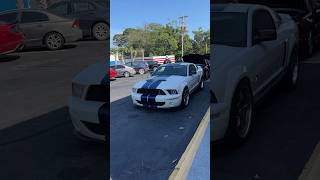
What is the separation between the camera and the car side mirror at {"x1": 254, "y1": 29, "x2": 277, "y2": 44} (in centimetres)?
265

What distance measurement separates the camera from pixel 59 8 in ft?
8.10

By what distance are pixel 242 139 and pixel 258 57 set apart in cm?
44

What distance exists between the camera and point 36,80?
8.32ft

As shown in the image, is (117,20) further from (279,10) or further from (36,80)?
(279,10)

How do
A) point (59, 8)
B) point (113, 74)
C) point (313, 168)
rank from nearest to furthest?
point (113, 74), point (59, 8), point (313, 168)

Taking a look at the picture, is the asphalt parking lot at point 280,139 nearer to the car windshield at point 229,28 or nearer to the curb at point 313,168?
the curb at point 313,168

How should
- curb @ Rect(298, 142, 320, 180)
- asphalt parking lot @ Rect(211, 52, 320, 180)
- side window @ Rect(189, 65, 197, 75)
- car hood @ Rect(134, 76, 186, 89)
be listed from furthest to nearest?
curb @ Rect(298, 142, 320, 180) < asphalt parking lot @ Rect(211, 52, 320, 180) < side window @ Rect(189, 65, 197, 75) < car hood @ Rect(134, 76, 186, 89)

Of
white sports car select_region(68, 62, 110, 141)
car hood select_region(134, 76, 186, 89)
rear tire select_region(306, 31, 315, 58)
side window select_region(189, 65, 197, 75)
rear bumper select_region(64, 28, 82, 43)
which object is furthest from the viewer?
rear tire select_region(306, 31, 315, 58)

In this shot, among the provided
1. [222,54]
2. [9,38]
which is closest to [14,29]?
[9,38]

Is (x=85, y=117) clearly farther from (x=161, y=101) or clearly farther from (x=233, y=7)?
(x=233, y=7)

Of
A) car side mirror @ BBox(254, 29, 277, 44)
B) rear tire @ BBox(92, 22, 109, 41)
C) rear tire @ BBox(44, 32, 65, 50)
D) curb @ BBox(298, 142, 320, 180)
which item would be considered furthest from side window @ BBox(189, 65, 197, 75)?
curb @ BBox(298, 142, 320, 180)

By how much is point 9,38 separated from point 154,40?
2.38 feet

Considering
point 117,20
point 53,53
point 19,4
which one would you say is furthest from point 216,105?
point 19,4

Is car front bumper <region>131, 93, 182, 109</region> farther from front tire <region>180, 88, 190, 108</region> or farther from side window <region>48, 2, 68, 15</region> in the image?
side window <region>48, 2, 68, 15</region>
